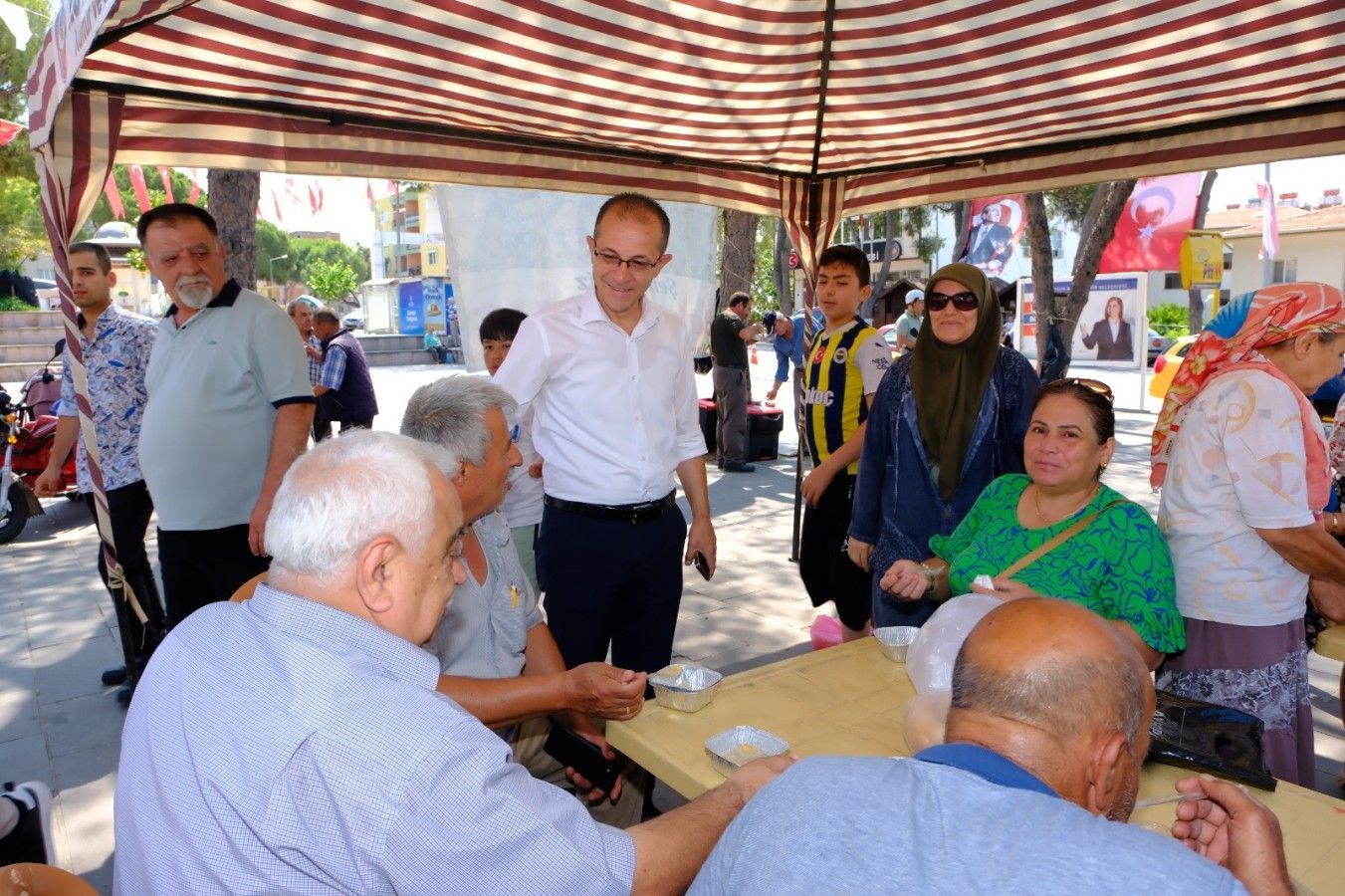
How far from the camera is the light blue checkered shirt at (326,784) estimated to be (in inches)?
40.1

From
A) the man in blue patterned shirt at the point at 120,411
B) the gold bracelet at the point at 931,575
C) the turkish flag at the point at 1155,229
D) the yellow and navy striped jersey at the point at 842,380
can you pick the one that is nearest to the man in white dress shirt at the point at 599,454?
the gold bracelet at the point at 931,575

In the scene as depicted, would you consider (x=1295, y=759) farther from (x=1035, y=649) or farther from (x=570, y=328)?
(x=570, y=328)

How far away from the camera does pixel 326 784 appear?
1016 millimetres

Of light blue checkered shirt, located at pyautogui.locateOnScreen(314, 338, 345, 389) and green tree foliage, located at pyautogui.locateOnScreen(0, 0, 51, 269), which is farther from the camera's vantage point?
green tree foliage, located at pyautogui.locateOnScreen(0, 0, 51, 269)

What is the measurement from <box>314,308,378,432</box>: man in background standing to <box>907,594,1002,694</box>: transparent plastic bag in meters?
6.71

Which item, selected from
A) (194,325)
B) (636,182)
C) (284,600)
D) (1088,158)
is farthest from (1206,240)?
(284,600)

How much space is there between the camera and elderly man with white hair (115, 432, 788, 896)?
40.3 inches

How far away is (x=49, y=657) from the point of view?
4.54 m

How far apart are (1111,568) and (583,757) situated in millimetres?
1322

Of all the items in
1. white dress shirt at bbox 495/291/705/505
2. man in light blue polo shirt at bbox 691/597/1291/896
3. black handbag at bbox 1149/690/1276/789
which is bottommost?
black handbag at bbox 1149/690/1276/789

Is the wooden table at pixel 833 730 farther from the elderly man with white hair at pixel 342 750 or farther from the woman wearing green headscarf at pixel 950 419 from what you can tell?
the woman wearing green headscarf at pixel 950 419

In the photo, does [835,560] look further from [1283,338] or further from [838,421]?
[1283,338]

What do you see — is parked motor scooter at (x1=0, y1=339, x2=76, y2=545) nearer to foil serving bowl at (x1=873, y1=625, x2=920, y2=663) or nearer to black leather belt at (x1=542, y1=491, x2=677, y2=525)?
black leather belt at (x1=542, y1=491, x2=677, y2=525)

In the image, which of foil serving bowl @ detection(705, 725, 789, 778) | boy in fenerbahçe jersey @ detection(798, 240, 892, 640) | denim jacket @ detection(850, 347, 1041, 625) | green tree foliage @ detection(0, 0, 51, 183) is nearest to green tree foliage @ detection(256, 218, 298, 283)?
green tree foliage @ detection(0, 0, 51, 183)
